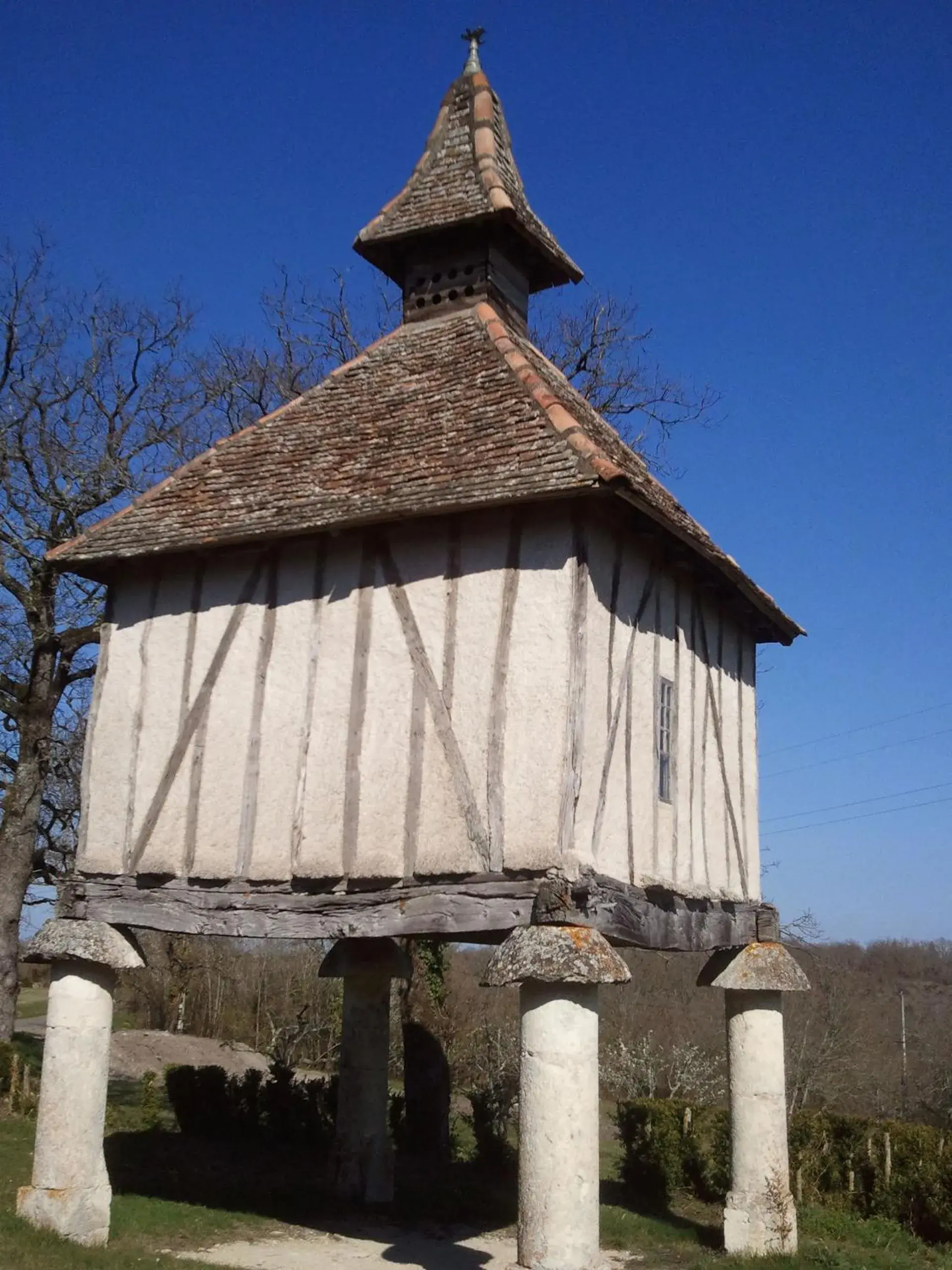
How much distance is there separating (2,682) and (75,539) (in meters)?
8.33

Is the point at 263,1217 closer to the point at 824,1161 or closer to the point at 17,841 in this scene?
the point at 824,1161

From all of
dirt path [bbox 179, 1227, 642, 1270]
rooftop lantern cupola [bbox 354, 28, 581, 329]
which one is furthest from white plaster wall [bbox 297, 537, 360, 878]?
rooftop lantern cupola [bbox 354, 28, 581, 329]

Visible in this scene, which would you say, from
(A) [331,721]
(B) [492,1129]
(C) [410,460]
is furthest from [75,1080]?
(B) [492,1129]

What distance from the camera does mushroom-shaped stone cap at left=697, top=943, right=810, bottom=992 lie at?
9617 mm

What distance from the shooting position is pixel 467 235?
11.2 meters

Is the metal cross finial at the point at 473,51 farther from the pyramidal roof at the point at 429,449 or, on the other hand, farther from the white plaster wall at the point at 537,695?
the white plaster wall at the point at 537,695

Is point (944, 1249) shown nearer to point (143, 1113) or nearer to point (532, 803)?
point (532, 803)

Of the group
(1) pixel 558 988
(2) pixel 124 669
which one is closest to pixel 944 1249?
(1) pixel 558 988

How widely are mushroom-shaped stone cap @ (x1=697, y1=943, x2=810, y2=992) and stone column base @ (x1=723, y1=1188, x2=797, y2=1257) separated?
1596 millimetres

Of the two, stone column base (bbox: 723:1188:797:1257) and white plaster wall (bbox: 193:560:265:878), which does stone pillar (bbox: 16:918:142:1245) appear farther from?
stone column base (bbox: 723:1188:797:1257)

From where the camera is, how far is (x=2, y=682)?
16906mm

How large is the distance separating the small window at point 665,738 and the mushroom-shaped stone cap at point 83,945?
412 centimetres

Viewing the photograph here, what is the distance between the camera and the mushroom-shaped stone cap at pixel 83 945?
858 centimetres

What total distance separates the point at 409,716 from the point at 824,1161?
290 inches
